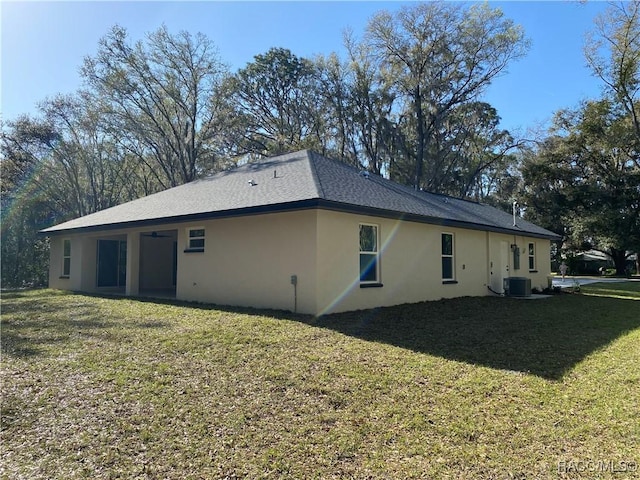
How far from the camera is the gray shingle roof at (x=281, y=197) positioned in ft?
30.6

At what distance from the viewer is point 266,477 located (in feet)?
9.99

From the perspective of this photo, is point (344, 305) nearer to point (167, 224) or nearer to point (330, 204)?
point (330, 204)

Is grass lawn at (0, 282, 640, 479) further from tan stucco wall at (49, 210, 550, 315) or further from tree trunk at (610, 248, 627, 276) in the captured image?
tree trunk at (610, 248, 627, 276)

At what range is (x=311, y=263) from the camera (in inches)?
350

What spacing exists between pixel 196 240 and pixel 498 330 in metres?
7.88

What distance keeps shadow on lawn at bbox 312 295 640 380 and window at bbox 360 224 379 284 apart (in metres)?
0.83

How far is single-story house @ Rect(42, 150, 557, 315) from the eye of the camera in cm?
915

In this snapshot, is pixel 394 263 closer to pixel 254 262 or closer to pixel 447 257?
pixel 447 257

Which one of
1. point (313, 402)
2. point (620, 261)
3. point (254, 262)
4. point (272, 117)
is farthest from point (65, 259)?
point (620, 261)

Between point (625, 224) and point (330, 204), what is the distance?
1157 inches

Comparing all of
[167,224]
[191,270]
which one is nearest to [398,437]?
[191,270]

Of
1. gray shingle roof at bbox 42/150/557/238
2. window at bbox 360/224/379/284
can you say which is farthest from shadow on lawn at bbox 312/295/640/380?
gray shingle roof at bbox 42/150/557/238

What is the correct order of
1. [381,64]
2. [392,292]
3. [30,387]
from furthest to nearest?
[381,64] → [392,292] → [30,387]

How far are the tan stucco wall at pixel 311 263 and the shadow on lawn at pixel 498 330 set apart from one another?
57 cm
